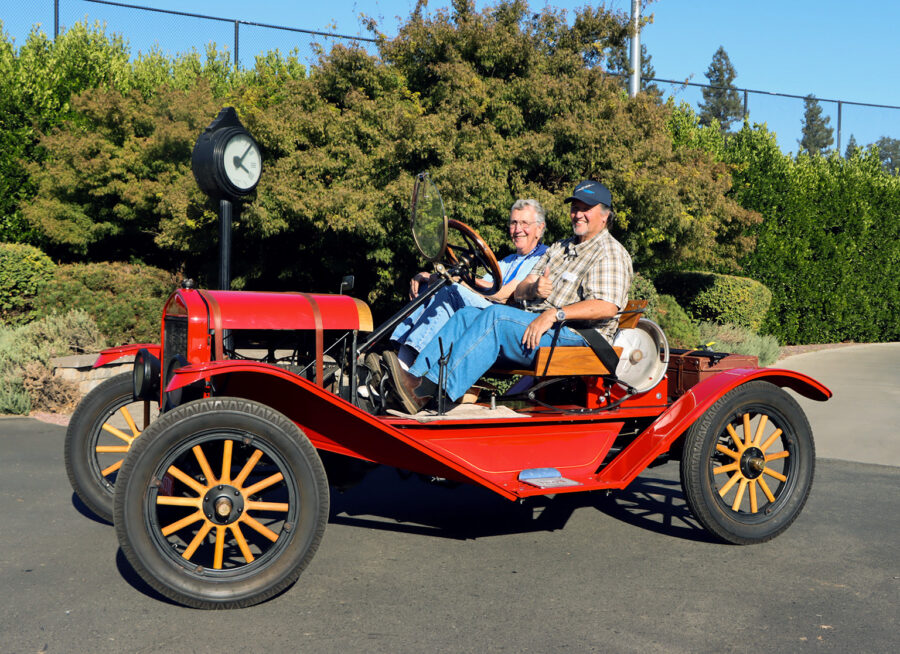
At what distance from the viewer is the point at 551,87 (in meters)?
9.22

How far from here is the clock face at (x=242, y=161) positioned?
615cm

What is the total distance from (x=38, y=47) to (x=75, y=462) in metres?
11.2

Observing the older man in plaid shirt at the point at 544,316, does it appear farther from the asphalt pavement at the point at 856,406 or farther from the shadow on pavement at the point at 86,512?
the asphalt pavement at the point at 856,406

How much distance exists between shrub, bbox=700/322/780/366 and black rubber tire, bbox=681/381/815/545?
6.21 meters

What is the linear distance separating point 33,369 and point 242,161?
9.59 feet

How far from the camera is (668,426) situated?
3990 mm

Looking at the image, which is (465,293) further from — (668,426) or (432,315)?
(668,426)

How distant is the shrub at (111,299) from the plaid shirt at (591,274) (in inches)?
243

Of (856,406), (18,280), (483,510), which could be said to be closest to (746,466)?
(483,510)

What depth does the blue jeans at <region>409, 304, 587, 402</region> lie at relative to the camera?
392 cm

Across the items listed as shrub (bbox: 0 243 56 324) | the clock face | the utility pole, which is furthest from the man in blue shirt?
shrub (bbox: 0 243 56 324)

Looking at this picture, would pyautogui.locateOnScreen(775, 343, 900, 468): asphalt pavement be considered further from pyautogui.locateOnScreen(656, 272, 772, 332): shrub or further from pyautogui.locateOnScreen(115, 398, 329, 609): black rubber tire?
pyautogui.locateOnScreen(115, 398, 329, 609): black rubber tire

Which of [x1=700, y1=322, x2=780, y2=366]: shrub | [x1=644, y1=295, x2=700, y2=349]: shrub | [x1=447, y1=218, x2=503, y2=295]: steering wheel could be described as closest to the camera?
[x1=447, y1=218, x2=503, y2=295]: steering wheel

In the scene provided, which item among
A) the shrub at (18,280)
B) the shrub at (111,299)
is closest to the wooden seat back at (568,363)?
the shrub at (111,299)
